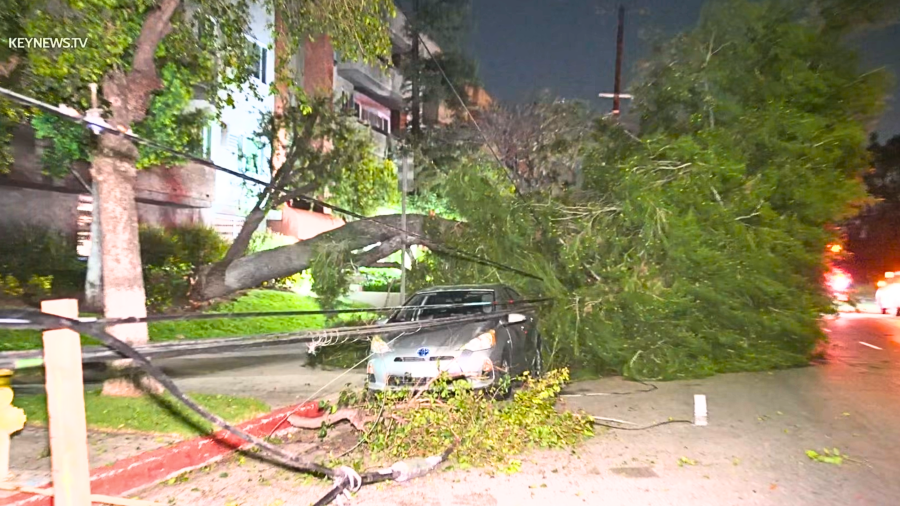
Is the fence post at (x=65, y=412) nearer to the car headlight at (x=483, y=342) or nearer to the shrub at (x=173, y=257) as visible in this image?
the car headlight at (x=483, y=342)

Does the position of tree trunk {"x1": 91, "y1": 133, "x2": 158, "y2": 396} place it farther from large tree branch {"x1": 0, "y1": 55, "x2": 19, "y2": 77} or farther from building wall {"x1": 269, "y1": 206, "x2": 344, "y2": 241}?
building wall {"x1": 269, "y1": 206, "x2": 344, "y2": 241}

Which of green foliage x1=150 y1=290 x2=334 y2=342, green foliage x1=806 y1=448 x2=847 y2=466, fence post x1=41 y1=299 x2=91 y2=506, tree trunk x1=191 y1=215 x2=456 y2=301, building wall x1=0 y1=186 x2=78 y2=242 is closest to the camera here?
fence post x1=41 y1=299 x2=91 y2=506

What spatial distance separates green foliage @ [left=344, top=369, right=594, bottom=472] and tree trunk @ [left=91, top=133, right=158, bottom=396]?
113 inches

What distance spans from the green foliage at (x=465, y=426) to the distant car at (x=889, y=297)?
21692mm

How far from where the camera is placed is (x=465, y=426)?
673cm

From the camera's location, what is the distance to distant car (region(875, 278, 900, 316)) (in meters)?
24.2

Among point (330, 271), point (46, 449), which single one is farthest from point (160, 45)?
point (46, 449)

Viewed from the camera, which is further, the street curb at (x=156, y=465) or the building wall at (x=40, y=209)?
the building wall at (x=40, y=209)

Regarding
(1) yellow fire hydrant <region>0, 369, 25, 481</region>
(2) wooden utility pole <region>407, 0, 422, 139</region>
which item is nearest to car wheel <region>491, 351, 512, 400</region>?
(1) yellow fire hydrant <region>0, 369, 25, 481</region>

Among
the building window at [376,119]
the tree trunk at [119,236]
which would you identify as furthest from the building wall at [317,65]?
the tree trunk at [119,236]

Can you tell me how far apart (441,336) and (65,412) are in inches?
209

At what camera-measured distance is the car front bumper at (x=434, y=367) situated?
27.0ft

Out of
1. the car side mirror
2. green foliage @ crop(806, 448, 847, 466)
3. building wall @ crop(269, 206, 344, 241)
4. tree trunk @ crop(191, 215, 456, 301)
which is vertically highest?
building wall @ crop(269, 206, 344, 241)

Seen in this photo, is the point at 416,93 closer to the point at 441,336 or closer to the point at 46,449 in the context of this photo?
the point at 441,336
